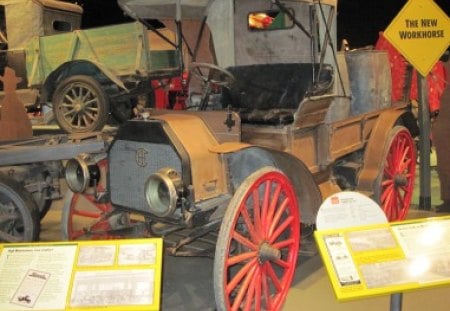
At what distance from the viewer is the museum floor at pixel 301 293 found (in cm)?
345

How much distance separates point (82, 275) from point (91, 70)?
5594 mm

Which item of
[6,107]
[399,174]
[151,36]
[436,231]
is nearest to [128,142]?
[436,231]

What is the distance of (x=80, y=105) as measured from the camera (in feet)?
23.0

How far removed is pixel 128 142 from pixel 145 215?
485 millimetres

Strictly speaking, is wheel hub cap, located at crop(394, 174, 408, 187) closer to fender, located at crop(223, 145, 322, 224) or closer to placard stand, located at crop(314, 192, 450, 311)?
fender, located at crop(223, 145, 322, 224)

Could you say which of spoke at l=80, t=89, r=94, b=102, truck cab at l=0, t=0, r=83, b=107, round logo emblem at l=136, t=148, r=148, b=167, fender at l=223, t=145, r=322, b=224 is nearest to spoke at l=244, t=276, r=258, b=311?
fender at l=223, t=145, r=322, b=224

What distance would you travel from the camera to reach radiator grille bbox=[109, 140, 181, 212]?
3.25 metres

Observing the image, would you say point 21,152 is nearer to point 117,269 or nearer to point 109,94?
point 117,269

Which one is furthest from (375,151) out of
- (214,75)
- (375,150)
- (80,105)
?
(80,105)

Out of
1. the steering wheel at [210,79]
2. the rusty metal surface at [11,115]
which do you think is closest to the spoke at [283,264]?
the steering wheel at [210,79]

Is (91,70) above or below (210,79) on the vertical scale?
above

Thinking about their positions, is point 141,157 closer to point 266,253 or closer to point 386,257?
point 266,253

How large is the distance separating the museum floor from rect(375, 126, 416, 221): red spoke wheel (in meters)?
0.95

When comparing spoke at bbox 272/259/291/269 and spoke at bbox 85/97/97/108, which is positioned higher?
spoke at bbox 85/97/97/108
